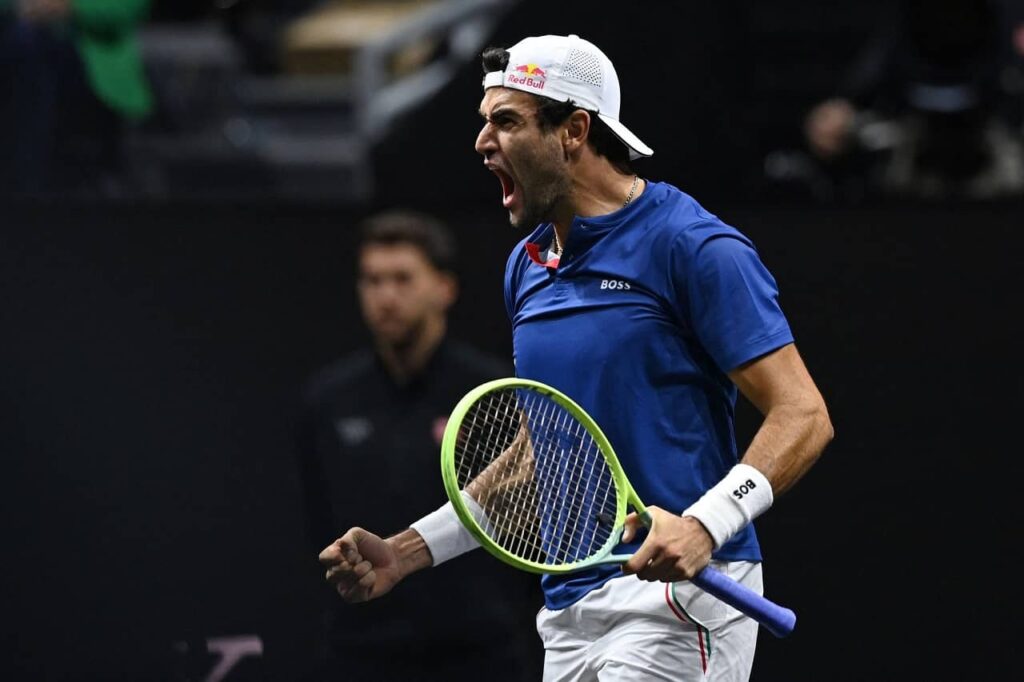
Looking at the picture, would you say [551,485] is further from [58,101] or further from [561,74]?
[58,101]

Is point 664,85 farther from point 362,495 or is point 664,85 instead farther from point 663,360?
point 663,360

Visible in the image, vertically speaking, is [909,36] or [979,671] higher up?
[909,36]

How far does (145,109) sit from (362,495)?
3.09 meters

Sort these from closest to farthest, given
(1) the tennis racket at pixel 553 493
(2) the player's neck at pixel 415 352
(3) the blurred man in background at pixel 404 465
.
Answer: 1. (1) the tennis racket at pixel 553 493
2. (3) the blurred man in background at pixel 404 465
3. (2) the player's neck at pixel 415 352

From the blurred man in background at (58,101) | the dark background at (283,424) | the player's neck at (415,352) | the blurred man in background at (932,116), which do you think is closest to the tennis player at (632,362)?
the player's neck at (415,352)

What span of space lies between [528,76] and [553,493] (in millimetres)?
798

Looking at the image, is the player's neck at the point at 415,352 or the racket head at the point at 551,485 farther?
the player's neck at the point at 415,352

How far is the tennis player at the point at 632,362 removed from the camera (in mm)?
3207

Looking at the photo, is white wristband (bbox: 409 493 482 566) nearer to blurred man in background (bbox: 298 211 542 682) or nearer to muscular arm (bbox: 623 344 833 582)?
muscular arm (bbox: 623 344 833 582)

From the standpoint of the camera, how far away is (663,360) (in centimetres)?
333

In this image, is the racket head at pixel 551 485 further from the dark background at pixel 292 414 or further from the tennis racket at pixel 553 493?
the dark background at pixel 292 414

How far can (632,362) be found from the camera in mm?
3334

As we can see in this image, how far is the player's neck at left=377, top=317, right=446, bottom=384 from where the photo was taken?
5.41m

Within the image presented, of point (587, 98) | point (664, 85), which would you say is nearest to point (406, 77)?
point (664, 85)
